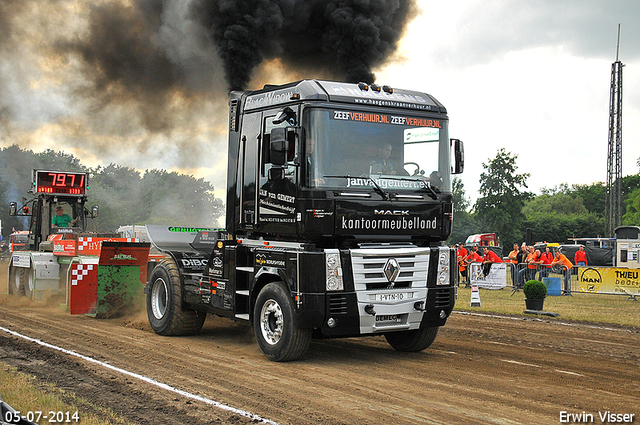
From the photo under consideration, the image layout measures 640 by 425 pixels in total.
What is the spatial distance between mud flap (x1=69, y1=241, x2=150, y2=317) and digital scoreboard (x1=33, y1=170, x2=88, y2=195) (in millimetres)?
5221

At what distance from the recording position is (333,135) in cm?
764

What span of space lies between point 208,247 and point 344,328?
122 inches

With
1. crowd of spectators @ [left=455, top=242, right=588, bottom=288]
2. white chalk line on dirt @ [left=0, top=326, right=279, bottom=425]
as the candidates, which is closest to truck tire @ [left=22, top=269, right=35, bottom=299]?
white chalk line on dirt @ [left=0, top=326, right=279, bottom=425]

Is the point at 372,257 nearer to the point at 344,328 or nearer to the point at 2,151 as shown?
the point at 344,328

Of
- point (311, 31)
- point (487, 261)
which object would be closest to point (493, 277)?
point (487, 261)

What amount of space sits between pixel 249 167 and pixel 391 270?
8.01ft

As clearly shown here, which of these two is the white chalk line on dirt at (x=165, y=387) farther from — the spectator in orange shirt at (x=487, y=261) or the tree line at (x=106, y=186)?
the tree line at (x=106, y=186)

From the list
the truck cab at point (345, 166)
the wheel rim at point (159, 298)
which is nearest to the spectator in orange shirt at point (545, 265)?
the truck cab at point (345, 166)

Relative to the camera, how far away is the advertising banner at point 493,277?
68.1 ft

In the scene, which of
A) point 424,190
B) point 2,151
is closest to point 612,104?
point 424,190

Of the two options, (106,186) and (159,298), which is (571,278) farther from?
(106,186)

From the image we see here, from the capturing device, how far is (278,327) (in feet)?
25.7

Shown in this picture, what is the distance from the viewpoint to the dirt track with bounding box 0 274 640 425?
5652 millimetres

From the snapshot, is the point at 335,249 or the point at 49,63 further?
the point at 49,63
